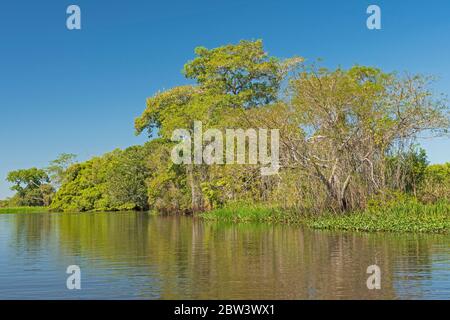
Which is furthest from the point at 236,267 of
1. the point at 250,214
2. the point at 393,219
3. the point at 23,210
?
the point at 23,210

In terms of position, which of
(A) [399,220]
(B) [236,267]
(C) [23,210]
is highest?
(A) [399,220]

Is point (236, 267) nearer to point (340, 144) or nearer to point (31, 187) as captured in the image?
point (340, 144)

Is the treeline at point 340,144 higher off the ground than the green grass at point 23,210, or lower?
higher

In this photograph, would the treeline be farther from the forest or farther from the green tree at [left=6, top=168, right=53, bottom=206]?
the green tree at [left=6, top=168, right=53, bottom=206]

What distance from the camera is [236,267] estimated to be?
13.1 metres

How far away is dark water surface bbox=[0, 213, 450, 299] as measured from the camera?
10273 millimetres

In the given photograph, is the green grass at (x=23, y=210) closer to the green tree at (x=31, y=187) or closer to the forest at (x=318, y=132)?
the green tree at (x=31, y=187)

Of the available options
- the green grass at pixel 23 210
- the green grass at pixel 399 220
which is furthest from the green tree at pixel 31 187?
the green grass at pixel 399 220

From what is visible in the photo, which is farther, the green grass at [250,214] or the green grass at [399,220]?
the green grass at [250,214]

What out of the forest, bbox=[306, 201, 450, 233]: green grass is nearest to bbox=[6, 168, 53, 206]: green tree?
the forest

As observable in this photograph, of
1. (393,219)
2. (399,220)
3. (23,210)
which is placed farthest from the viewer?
(23,210)

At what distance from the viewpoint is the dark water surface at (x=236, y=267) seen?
10.3 meters

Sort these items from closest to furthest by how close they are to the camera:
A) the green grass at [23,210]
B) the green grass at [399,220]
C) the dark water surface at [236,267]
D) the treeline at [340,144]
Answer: the dark water surface at [236,267] → the green grass at [399,220] → the treeline at [340,144] → the green grass at [23,210]
